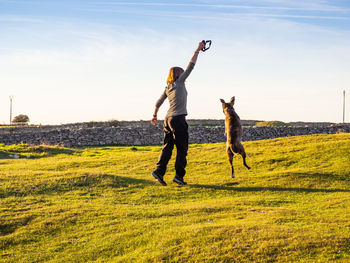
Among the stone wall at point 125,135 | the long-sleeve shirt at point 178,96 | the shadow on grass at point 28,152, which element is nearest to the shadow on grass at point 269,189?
the long-sleeve shirt at point 178,96

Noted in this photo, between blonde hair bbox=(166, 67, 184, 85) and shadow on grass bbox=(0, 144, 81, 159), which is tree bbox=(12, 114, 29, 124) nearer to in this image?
shadow on grass bbox=(0, 144, 81, 159)

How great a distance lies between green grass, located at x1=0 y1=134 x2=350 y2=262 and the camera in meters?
7.38

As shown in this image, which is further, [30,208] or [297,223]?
[30,208]

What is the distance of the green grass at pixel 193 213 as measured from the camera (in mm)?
7379

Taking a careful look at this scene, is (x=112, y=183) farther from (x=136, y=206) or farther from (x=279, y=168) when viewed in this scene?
(x=279, y=168)

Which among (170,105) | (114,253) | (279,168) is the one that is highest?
(170,105)

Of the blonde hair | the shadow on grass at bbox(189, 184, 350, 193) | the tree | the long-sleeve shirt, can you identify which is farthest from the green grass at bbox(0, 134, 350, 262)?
the tree

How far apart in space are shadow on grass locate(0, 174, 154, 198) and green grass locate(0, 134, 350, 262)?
1.3 inches

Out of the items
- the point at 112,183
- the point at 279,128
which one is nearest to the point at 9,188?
the point at 112,183

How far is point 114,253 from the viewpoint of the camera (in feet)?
25.6

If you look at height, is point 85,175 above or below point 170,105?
below

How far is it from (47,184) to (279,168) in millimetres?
8877

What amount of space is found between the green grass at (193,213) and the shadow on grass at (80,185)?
1.3 inches

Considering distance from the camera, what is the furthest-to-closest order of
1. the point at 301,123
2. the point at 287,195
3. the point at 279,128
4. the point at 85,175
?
the point at 301,123
the point at 279,128
the point at 85,175
the point at 287,195
